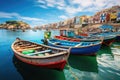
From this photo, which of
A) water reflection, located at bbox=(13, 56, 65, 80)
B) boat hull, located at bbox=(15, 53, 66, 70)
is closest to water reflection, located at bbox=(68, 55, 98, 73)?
water reflection, located at bbox=(13, 56, 65, 80)

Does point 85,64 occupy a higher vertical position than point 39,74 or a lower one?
lower

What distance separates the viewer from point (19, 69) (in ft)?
34.2

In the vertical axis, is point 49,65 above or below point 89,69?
above

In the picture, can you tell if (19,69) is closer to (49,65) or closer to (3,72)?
(3,72)

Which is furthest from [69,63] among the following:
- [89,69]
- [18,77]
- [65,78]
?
[18,77]

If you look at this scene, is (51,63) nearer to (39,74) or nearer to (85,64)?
(39,74)

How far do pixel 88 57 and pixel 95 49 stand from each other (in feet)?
4.56

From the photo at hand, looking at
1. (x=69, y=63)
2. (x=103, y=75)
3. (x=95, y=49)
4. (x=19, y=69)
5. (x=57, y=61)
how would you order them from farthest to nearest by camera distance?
(x=95, y=49)
(x=69, y=63)
(x=19, y=69)
(x=103, y=75)
(x=57, y=61)

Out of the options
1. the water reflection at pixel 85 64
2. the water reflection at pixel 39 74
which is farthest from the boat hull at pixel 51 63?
the water reflection at pixel 85 64

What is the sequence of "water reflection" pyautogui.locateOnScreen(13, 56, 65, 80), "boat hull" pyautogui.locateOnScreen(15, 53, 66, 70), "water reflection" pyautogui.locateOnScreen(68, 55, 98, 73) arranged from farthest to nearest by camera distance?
1. "water reflection" pyautogui.locateOnScreen(68, 55, 98, 73)
2. "water reflection" pyautogui.locateOnScreen(13, 56, 65, 80)
3. "boat hull" pyautogui.locateOnScreen(15, 53, 66, 70)

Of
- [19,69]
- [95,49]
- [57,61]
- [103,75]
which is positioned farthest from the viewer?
[95,49]

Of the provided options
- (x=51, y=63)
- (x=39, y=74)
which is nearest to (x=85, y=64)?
(x=51, y=63)

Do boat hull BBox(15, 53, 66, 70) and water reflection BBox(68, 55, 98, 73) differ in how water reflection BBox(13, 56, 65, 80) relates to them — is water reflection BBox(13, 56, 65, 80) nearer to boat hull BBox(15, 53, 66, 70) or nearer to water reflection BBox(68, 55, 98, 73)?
boat hull BBox(15, 53, 66, 70)

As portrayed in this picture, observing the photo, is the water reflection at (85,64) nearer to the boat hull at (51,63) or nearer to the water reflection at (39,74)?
the water reflection at (39,74)
